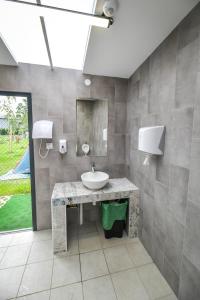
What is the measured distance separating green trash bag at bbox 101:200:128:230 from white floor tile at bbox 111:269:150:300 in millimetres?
582

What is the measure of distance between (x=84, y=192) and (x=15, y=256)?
116cm

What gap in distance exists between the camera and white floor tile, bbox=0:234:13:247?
81.1 inches

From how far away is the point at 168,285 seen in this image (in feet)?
4.97

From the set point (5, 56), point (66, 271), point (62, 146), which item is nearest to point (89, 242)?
point (66, 271)

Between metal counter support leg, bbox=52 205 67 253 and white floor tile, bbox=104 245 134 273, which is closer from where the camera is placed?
white floor tile, bbox=104 245 134 273

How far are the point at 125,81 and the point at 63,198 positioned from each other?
2027mm

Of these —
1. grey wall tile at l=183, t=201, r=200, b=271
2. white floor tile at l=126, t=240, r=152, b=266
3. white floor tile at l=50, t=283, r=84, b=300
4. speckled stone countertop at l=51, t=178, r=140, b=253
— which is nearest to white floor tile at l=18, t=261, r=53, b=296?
white floor tile at l=50, t=283, r=84, b=300

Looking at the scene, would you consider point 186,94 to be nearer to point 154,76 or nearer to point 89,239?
point 154,76

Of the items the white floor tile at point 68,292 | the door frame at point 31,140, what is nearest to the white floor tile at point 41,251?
the door frame at point 31,140

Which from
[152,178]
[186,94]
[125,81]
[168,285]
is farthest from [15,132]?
[168,285]

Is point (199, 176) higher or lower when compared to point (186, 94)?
lower

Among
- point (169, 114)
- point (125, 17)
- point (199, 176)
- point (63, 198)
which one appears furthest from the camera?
point (63, 198)

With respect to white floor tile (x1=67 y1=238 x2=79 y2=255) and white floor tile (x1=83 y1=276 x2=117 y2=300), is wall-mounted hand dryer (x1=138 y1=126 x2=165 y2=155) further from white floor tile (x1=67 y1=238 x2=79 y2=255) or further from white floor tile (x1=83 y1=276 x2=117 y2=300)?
white floor tile (x1=67 y1=238 x2=79 y2=255)

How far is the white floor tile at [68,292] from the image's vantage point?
4.57ft
